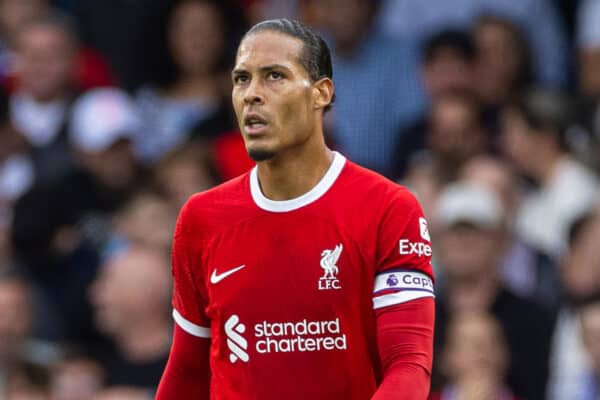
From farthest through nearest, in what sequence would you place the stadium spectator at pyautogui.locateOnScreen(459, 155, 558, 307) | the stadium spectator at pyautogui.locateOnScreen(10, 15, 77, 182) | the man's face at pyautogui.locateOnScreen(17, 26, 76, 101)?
the man's face at pyautogui.locateOnScreen(17, 26, 76, 101)
the stadium spectator at pyautogui.locateOnScreen(10, 15, 77, 182)
the stadium spectator at pyautogui.locateOnScreen(459, 155, 558, 307)

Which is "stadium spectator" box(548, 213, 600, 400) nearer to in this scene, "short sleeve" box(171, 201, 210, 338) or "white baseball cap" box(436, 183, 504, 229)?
"white baseball cap" box(436, 183, 504, 229)

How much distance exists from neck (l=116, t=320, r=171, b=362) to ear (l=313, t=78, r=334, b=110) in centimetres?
374

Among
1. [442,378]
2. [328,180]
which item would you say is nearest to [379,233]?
[328,180]

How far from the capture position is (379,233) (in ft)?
13.5

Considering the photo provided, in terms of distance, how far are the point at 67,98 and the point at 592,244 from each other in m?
3.97

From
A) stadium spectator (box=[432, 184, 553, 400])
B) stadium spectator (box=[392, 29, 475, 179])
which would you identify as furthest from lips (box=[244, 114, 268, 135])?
stadium spectator (box=[392, 29, 475, 179])

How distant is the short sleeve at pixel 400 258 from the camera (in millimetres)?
4082

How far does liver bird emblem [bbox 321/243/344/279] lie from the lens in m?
4.12

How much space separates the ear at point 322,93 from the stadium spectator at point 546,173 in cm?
399

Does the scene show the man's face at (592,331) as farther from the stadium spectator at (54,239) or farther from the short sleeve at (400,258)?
the stadium spectator at (54,239)

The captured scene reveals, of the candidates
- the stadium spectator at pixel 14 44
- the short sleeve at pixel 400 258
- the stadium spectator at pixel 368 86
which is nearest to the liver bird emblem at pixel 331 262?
the short sleeve at pixel 400 258

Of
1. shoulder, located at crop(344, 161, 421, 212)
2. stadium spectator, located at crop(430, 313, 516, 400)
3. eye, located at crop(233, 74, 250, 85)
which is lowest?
stadium spectator, located at crop(430, 313, 516, 400)

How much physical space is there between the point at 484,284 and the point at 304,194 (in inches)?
139

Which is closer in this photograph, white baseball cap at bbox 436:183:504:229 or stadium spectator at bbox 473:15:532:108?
white baseball cap at bbox 436:183:504:229
